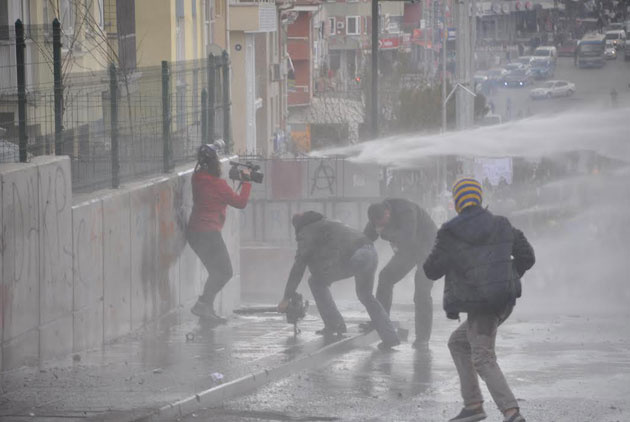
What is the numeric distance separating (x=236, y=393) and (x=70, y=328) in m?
1.85

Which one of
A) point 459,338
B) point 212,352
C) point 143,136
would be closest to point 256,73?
point 143,136

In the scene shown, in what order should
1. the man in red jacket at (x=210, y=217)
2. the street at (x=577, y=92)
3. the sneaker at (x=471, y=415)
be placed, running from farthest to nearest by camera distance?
1. the street at (x=577, y=92)
2. the man in red jacket at (x=210, y=217)
3. the sneaker at (x=471, y=415)

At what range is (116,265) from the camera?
10453 millimetres

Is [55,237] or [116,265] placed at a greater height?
[55,237]

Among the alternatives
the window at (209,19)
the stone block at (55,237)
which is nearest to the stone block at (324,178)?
the window at (209,19)

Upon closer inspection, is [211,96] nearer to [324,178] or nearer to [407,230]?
[407,230]

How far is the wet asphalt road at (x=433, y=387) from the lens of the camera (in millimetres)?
7570

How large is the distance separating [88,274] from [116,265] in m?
0.70

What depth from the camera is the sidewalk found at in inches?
285

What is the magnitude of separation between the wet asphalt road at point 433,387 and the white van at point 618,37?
50449 millimetres

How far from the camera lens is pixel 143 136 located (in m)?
12.2

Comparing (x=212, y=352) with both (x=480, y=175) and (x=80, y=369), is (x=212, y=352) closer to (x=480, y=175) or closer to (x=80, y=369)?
(x=80, y=369)

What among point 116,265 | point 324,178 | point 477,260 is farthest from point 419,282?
point 324,178

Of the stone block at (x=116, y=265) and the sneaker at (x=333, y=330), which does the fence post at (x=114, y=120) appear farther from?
the sneaker at (x=333, y=330)
